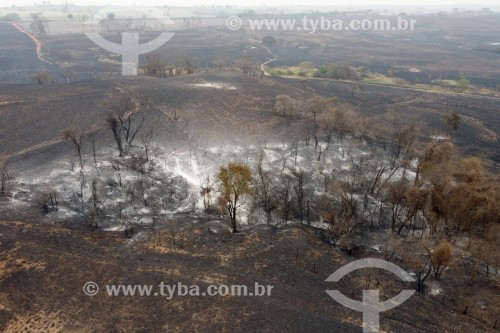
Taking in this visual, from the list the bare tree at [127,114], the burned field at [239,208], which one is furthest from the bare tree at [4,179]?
the bare tree at [127,114]

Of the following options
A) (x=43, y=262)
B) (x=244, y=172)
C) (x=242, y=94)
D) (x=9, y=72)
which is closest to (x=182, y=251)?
(x=244, y=172)

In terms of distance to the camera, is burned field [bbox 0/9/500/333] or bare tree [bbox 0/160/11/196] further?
bare tree [bbox 0/160/11/196]

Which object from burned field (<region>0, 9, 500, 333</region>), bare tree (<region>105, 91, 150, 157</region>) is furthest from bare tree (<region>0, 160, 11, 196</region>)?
bare tree (<region>105, 91, 150, 157</region>)

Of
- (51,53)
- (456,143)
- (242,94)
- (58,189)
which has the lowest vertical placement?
(58,189)

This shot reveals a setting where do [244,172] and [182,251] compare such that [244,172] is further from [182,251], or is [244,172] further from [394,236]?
[394,236]

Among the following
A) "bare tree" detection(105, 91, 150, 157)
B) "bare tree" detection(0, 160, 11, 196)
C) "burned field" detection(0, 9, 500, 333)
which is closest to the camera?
"burned field" detection(0, 9, 500, 333)

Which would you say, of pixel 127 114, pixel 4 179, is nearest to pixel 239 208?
pixel 4 179

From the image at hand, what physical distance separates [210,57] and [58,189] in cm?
11816

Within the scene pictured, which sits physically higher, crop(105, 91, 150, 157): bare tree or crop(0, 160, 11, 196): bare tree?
crop(105, 91, 150, 157): bare tree

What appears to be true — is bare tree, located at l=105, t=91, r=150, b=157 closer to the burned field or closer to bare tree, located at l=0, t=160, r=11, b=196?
the burned field

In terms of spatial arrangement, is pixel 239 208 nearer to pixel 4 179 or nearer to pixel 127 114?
pixel 4 179

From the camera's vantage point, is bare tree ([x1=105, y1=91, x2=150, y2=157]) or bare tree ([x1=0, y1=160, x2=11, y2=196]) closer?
bare tree ([x1=0, y1=160, x2=11, y2=196])

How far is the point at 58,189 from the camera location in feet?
161

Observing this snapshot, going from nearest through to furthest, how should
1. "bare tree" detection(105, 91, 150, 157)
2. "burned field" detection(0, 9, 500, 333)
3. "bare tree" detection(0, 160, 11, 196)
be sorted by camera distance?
"burned field" detection(0, 9, 500, 333) → "bare tree" detection(0, 160, 11, 196) → "bare tree" detection(105, 91, 150, 157)
